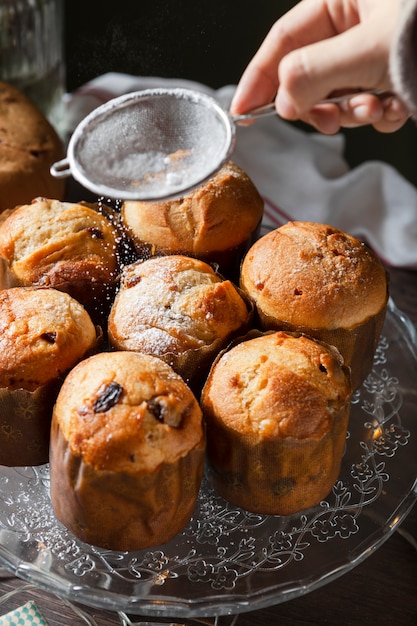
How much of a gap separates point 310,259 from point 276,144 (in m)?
0.91

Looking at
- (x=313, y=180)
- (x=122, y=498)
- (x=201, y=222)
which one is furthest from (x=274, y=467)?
(x=313, y=180)

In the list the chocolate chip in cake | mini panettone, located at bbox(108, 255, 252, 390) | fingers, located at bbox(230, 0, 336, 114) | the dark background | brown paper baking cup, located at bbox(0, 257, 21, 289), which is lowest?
brown paper baking cup, located at bbox(0, 257, 21, 289)

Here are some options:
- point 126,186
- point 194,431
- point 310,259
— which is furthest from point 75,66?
point 194,431

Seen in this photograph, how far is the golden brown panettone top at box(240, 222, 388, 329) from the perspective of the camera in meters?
1.24

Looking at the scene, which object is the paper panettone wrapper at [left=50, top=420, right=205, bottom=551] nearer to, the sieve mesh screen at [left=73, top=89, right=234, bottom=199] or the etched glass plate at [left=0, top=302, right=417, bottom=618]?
the etched glass plate at [left=0, top=302, right=417, bottom=618]

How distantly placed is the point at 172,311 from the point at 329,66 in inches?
16.7

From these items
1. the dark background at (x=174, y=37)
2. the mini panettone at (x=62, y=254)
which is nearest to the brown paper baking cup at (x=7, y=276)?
the mini panettone at (x=62, y=254)

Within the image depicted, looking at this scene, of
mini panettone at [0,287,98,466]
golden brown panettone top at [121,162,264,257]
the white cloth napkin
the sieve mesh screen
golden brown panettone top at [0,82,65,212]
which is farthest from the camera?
the white cloth napkin

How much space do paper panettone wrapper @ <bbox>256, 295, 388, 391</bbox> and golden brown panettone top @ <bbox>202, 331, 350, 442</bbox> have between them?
7 centimetres

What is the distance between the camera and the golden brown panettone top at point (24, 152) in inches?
63.3

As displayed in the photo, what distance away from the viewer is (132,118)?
134 centimetres

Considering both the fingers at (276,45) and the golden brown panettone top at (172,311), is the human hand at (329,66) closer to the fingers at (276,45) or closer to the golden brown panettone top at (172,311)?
the fingers at (276,45)

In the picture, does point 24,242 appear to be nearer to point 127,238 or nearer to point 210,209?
point 127,238

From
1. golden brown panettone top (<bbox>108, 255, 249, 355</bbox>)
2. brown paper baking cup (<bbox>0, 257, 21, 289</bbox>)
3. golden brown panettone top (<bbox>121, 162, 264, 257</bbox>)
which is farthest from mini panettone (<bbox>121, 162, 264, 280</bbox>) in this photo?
brown paper baking cup (<bbox>0, 257, 21, 289</bbox>)
